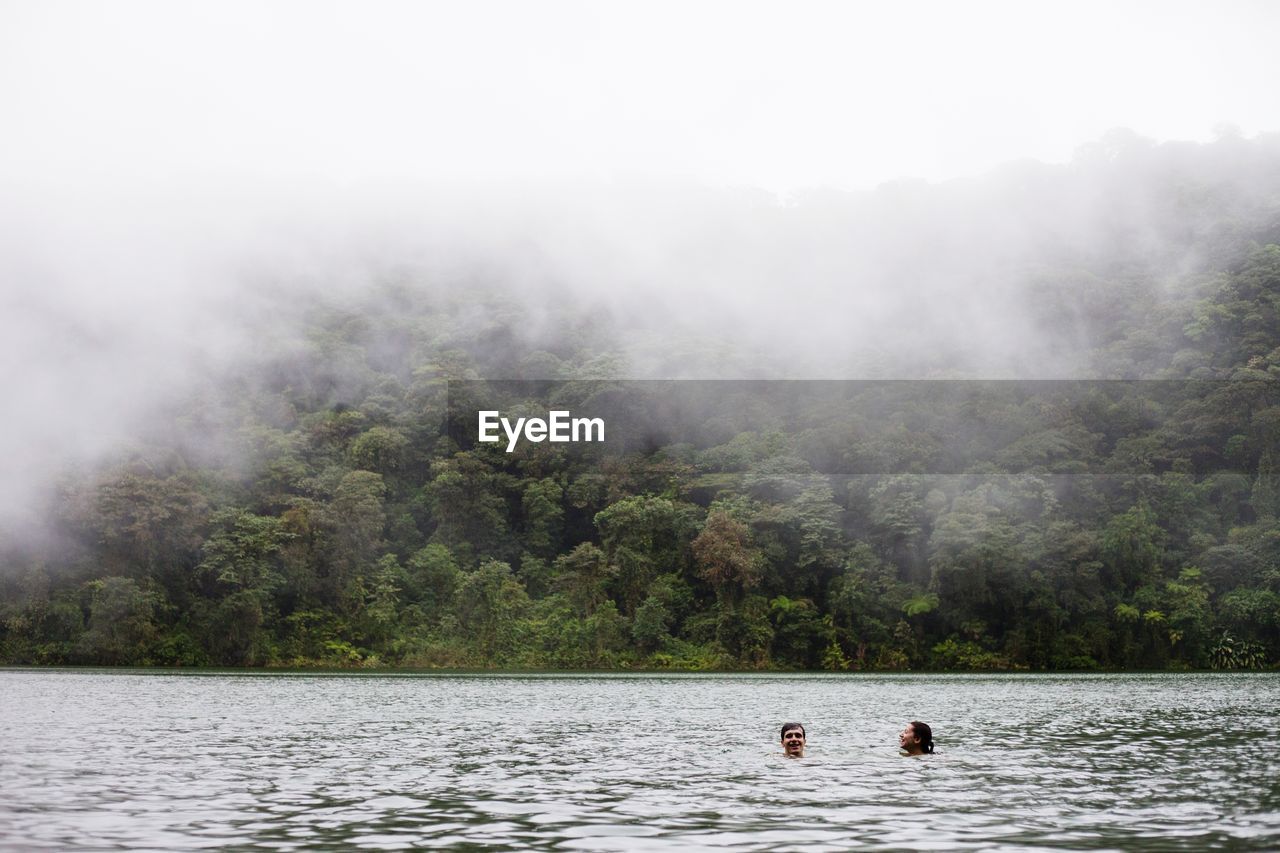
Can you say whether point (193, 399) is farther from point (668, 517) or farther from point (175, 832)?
point (175, 832)

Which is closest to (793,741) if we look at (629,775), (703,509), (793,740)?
(793,740)

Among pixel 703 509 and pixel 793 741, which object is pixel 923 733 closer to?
pixel 793 741

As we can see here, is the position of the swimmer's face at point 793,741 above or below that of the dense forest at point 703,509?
below

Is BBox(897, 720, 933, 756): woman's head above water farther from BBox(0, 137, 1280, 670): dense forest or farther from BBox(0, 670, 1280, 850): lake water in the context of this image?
BBox(0, 137, 1280, 670): dense forest

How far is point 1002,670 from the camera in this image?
67.4m

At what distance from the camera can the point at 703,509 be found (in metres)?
79.9

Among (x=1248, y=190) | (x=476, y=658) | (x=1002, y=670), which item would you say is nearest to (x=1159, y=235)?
(x=1248, y=190)

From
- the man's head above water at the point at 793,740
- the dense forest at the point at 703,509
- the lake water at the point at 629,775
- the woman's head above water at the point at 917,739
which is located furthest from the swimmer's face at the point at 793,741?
the dense forest at the point at 703,509

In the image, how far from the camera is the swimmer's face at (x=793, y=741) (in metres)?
19.3

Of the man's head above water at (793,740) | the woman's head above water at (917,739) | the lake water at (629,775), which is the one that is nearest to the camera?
the lake water at (629,775)

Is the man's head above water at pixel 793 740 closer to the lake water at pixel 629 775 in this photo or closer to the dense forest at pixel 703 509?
the lake water at pixel 629 775

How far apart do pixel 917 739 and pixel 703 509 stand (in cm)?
6039

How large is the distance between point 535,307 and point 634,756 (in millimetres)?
96523

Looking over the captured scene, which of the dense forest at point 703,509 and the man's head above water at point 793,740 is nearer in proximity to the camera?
the man's head above water at point 793,740
